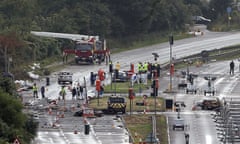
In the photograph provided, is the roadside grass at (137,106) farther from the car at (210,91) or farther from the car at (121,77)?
the car at (121,77)

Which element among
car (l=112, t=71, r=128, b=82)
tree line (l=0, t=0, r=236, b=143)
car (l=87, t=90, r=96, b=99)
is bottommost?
car (l=87, t=90, r=96, b=99)

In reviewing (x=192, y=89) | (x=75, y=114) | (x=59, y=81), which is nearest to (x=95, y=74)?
(x=59, y=81)

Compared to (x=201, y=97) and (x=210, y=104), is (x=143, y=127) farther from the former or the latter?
(x=201, y=97)

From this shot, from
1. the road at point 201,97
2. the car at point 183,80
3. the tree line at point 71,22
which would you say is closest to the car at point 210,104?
the road at point 201,97

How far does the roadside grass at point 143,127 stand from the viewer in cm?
6328

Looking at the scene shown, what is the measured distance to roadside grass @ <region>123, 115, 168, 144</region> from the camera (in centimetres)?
6328

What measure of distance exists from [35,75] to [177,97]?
49.2 feet

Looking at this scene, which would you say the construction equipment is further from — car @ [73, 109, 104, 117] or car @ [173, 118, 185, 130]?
car @ [173, 118, 185, 130]

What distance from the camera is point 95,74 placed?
3494 inches

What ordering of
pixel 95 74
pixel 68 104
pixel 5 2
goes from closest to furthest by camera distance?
1. pixel 68 104
2. pixel 95 74
3. pixel 5 2

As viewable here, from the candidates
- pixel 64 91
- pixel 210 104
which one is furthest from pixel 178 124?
pixel 64 91

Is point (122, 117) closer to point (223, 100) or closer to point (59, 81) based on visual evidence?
point (223, 100)

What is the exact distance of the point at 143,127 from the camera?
67125 mm

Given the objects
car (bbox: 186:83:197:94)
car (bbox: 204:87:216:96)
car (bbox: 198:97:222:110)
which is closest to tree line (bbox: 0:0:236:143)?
car (bbox: 186:83:197:94)
